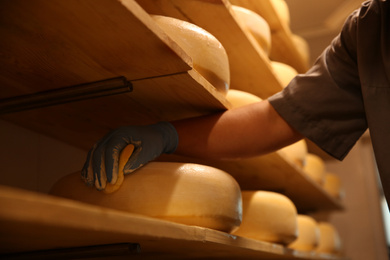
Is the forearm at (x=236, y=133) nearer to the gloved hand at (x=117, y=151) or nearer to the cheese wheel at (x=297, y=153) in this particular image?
the gloved hand at (x=117, y=151)

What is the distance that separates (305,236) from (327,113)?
0.92 m

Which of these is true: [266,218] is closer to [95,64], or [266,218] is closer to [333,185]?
[95,64]

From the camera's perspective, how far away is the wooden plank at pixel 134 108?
96cm

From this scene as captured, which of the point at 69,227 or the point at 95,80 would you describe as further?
the point at 95,80

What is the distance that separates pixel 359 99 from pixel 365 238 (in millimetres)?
2919

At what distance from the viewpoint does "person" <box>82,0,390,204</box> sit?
1.15m

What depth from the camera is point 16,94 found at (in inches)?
39.0

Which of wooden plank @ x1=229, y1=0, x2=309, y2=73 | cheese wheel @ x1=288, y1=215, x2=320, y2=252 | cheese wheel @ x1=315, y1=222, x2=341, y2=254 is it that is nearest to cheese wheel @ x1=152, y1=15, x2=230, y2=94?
wooden plank @ x1=229, y1=0, x2=309, y2=73

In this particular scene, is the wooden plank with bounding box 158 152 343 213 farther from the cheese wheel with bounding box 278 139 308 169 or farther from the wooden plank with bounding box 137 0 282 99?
the wooden plank with bounding box 137 0 282 99

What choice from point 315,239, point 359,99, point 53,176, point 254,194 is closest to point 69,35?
point 53,176

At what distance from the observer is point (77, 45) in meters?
0.80

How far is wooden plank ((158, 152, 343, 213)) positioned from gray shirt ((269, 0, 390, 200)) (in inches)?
10.1

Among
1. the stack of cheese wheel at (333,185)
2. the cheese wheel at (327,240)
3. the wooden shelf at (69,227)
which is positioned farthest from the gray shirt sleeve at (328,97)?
the stack of cheese wheel at (333,185)

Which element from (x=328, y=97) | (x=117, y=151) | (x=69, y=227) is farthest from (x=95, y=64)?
(x=328, y=97)
